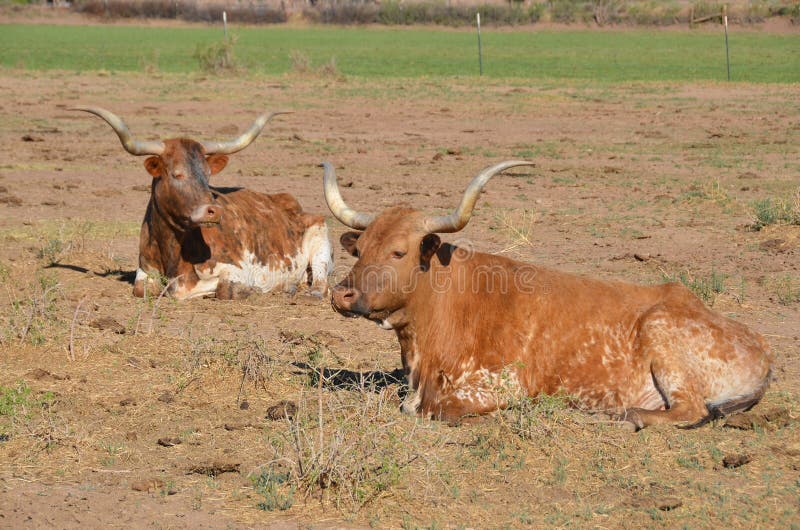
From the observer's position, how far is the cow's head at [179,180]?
420 inches

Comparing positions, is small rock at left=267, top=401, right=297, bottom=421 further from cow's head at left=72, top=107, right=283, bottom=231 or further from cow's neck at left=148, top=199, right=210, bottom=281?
cow's neck at left=148, top=199, right=210, bottom=281

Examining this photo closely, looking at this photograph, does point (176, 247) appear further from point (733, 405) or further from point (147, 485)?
point (733, 405)

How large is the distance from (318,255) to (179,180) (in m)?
2.00

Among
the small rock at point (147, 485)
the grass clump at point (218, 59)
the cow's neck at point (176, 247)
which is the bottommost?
the small rock at point (147, 485)

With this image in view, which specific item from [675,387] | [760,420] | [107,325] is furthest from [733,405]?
[107,325]

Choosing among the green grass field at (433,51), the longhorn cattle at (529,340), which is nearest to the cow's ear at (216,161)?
the longhorn cattle at (529,340)

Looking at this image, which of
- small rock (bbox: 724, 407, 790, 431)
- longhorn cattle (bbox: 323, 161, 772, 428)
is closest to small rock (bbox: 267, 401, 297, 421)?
longhorn cattle (bbox: 323, 161, 772, 428)

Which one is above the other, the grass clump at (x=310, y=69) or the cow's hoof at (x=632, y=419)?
the grass clump at (x=310, y=69)

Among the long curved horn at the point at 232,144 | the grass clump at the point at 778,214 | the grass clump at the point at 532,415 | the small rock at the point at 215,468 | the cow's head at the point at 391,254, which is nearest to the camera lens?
the small rock at the point at 215,468

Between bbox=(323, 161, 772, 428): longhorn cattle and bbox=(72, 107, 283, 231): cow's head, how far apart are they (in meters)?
3.17

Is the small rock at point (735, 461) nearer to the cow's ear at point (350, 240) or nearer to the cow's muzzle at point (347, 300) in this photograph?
the cow's muzzle at point (347, 300)

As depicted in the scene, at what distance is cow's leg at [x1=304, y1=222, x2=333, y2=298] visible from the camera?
12.1m

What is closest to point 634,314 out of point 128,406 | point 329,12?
point 128,406

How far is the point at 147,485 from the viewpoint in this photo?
6301 mm
